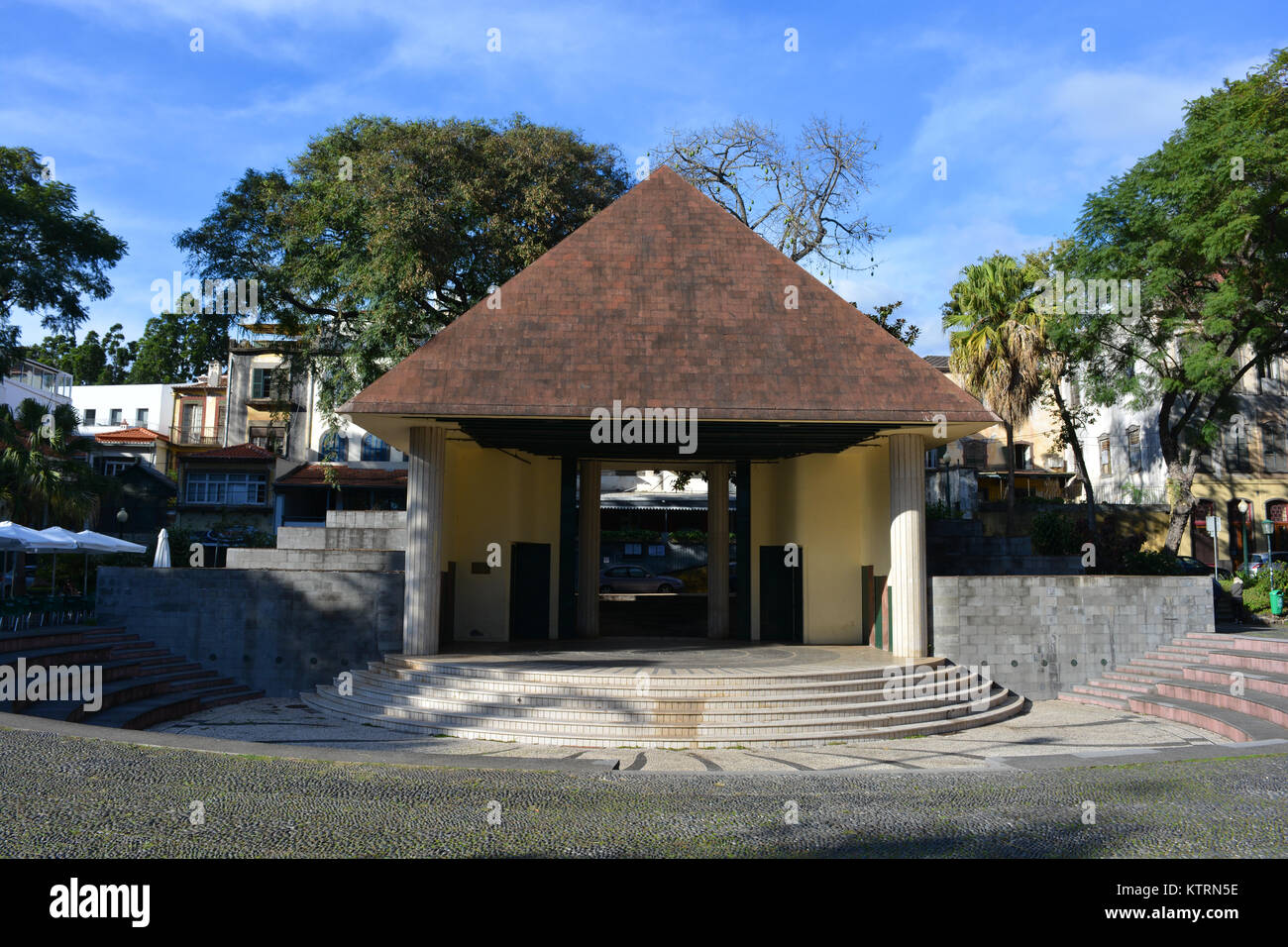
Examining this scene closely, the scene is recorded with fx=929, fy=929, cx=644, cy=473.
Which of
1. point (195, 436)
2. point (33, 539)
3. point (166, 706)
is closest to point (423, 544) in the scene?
point (166, 706)

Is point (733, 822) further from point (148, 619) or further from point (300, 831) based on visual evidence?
point (148, 619)

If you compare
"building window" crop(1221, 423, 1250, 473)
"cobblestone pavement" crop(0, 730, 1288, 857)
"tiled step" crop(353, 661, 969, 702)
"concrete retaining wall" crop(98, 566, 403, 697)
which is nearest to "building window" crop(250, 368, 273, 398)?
"concrete retaining wall" crop(98, 566, 403, 697)

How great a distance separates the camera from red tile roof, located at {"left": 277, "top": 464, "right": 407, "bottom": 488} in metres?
42.5

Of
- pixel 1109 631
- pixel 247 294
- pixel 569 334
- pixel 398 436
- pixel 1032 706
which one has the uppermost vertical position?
pixel 247 294

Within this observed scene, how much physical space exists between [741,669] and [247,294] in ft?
60.1

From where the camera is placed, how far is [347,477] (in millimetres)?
43469

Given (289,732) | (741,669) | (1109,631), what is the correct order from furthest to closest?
(1109,631) → (741,669) → (289,732)

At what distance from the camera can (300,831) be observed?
685cm

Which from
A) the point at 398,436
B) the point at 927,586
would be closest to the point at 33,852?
the point at 398,436

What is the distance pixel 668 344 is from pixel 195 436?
4698 cm

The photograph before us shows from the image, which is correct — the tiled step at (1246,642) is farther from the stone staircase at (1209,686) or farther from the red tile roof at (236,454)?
the red tile roof at (236,454)

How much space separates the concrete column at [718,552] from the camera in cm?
2145

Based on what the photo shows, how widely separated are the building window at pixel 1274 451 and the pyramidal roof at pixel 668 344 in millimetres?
31095

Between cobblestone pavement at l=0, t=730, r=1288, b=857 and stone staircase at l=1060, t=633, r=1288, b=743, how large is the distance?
4.10 metres
